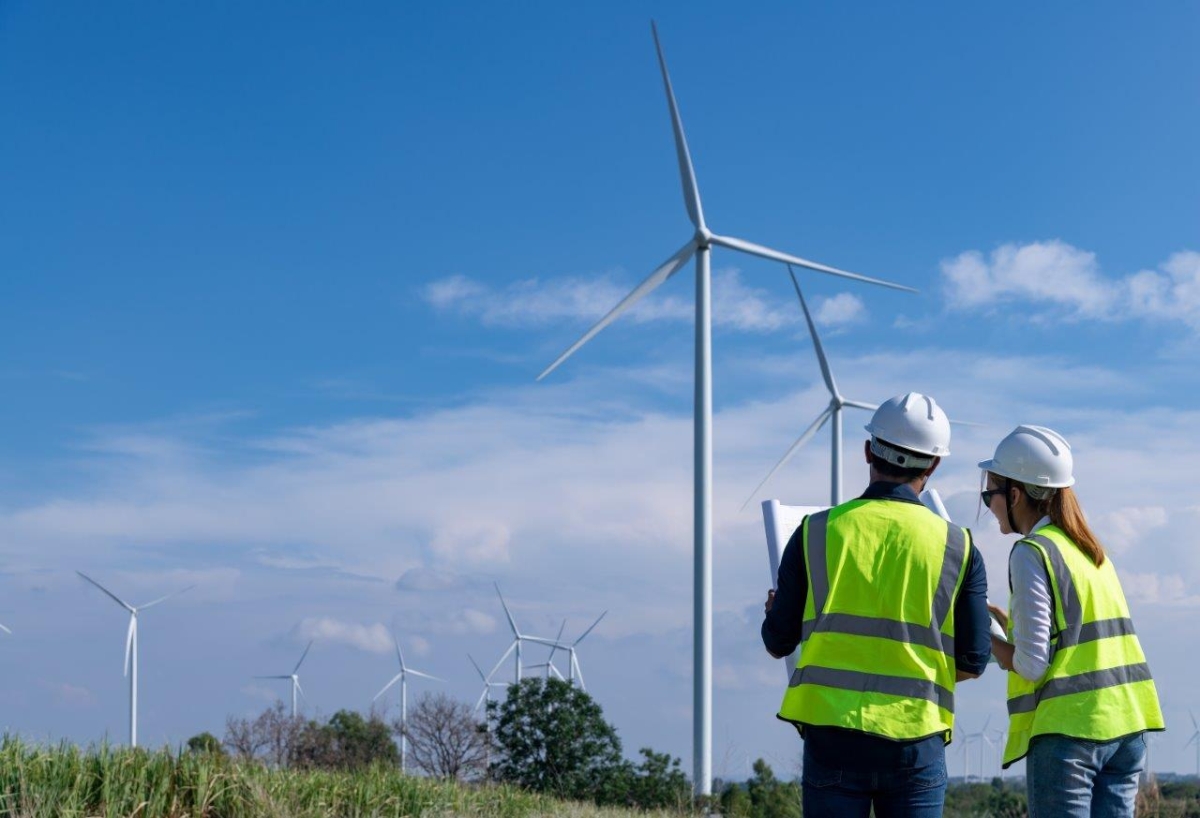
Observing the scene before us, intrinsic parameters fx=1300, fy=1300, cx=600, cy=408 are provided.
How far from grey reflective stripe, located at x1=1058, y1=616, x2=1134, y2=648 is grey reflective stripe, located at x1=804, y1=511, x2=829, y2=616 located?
1.50 m

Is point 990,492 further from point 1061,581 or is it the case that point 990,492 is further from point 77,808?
point 77,808

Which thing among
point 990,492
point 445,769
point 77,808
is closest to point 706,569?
point 445,769

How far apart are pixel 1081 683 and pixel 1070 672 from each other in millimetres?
66

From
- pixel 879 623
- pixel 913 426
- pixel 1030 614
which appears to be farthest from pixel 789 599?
pixel 1030 614

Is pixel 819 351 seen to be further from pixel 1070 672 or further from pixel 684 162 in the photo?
pixel 1070 672

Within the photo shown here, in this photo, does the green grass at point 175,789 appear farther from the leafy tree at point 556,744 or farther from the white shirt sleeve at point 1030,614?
the leafy tree at point 556,744

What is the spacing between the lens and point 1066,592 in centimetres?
592

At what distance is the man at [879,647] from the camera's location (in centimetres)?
504

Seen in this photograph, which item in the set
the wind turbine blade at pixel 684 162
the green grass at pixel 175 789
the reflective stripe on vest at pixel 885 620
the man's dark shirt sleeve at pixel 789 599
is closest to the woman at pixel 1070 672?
the reflective stripe on vest at pixel 885 620

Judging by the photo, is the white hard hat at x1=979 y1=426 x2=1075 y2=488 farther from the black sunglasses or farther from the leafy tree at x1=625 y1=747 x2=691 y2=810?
the leafy tree at x1=625 y1=747 x2=691 y2=810

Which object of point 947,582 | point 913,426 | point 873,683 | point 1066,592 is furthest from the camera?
point 1066,592

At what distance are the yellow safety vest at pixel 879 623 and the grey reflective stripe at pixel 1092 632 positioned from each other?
103 cm

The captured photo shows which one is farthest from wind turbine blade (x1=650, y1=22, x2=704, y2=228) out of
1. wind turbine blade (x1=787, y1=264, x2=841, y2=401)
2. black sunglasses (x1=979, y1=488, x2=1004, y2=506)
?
black sunglasses (x1=979, y1=488, x2=1004, y2=506)

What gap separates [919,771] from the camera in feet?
16.6
